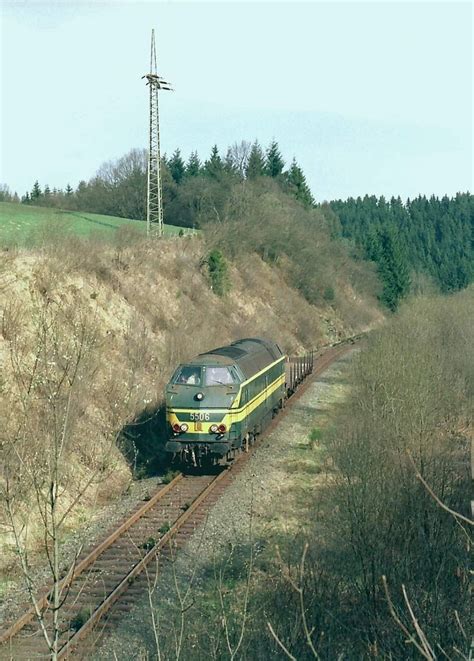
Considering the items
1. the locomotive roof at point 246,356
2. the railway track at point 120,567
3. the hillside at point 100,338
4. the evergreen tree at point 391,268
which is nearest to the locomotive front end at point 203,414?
the locomotive roof at point 246,356

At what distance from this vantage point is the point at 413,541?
34.5 feet

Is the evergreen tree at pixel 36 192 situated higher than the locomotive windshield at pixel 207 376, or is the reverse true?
the evergreen tree at pixel 36 192

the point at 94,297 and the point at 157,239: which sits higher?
the point at 157,239

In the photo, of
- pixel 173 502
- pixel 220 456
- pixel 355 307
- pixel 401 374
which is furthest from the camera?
pixel 355 307

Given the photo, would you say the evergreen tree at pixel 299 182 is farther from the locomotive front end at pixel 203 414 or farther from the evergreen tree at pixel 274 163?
the locomotive front end at pixel 203 414

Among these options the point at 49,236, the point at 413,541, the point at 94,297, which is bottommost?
the point at 413,541

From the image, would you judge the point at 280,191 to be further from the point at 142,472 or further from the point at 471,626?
the point at 471,626

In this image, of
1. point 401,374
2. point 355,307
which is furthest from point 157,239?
point 355,307

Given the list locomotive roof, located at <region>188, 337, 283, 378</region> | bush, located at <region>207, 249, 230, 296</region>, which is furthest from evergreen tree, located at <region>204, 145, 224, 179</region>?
locomotive roof, located at <region>188, 337, 283, 378</region>

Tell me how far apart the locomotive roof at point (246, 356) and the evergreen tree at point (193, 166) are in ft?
207

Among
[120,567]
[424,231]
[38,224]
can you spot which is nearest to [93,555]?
[120,567]

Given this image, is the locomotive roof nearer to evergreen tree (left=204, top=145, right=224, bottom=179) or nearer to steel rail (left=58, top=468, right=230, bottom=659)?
steel rail (left=58, top=468, right=230, bottom=659)

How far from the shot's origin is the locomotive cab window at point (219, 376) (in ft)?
67.5

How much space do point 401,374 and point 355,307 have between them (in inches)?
2098
